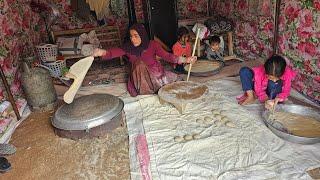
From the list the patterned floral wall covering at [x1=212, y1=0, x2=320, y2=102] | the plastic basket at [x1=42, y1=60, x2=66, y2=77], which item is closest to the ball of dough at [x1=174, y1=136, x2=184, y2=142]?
the patterned floral wall covering at [x1=212, y1=0, x2=320, y2=102]

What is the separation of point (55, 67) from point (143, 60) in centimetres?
134

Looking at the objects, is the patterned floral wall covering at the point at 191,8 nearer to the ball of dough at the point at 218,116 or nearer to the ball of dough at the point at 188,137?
the ball of dough at the point at 218,116

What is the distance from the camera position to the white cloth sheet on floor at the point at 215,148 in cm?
197

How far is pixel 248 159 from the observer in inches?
81.8

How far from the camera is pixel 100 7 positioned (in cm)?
429

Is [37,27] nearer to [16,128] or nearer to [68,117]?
[16,128]

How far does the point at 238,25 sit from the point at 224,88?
1419 millimetres

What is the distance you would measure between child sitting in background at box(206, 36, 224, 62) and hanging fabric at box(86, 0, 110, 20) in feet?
5.59

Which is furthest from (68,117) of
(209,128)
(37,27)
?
(37,27)

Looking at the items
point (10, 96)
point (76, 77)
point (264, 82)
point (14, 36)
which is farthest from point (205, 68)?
point (14, 36)

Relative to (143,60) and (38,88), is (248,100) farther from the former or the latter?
(38,88)

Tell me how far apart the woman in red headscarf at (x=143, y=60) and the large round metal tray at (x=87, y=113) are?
1.65 feet

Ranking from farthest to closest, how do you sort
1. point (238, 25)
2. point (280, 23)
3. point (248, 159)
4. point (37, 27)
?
point (37, 27), point (238, 25), point (280, 23), point (248, 159)

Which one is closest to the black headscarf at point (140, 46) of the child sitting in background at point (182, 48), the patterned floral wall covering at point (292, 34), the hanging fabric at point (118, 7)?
the child sitting in background at point (182, 48)
